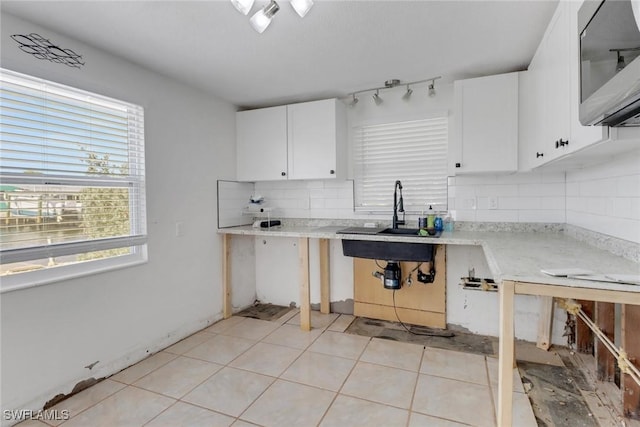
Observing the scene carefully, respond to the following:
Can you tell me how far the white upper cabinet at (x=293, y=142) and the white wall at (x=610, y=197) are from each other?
6.16ft

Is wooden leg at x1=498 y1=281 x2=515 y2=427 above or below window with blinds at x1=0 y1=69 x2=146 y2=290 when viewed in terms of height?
below

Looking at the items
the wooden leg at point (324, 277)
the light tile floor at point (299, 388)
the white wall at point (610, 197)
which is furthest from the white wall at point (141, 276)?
the white wall at point (610, 197)

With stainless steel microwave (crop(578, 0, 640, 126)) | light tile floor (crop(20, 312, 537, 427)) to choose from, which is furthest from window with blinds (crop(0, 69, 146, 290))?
stainless steel microwave (crop(578, 0, 640, 126))

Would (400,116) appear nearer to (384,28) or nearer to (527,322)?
(384,28)

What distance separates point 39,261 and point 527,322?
3.54 meters

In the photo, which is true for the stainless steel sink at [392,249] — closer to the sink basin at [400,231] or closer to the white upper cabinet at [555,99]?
the sink basin at [400,231]

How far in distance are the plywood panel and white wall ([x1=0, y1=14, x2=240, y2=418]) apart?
57.7 inches

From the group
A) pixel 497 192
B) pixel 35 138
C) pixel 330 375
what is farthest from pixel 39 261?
pixel 497 192

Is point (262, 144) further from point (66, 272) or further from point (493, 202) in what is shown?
point (493, 202)

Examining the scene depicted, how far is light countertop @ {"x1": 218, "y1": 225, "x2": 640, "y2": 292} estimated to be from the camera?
1233mm

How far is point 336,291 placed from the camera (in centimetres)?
330

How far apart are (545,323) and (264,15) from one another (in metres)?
2.88

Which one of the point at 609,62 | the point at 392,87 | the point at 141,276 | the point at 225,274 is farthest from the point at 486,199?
the point at 141,276

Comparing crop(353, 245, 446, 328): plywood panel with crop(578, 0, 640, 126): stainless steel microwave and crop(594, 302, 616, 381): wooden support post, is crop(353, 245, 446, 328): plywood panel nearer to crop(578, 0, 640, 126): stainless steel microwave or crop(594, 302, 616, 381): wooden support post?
crop(594, 302, 616, 381): wooden support post
